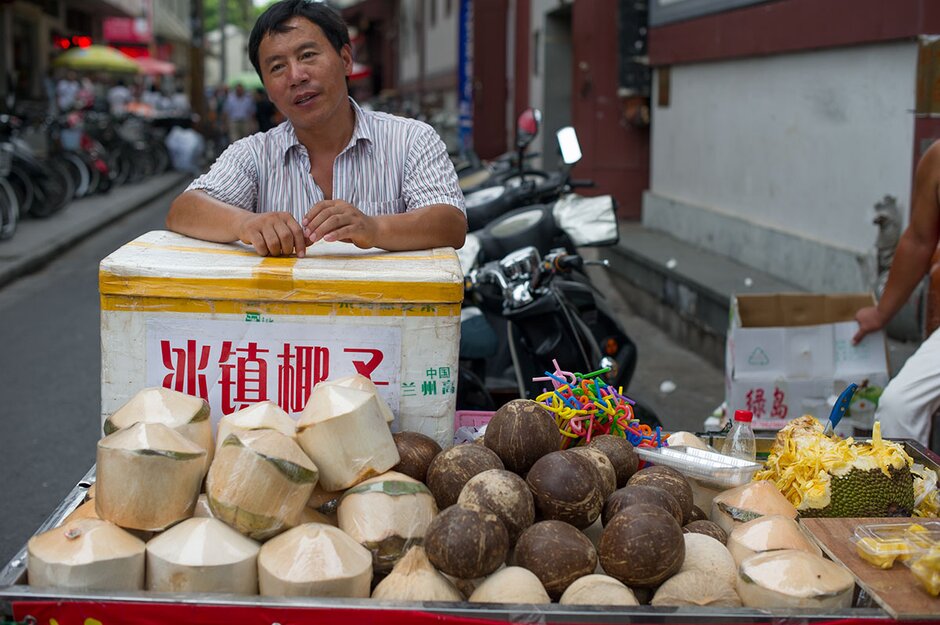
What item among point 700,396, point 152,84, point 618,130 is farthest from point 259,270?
point 152,84

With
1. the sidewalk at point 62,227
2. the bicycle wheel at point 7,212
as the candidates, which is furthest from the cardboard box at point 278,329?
the bicycle wheel at point 7,212

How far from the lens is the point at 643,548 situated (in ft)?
6.47

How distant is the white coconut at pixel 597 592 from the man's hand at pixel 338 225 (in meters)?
1.00

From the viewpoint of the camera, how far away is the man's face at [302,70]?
276 centimetres

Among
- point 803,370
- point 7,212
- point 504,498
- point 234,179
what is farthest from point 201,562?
point 7,212

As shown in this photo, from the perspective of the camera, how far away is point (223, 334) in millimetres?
2316

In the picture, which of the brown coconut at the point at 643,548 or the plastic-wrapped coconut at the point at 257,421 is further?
the plastic-wrapped coconut at the point at 257,421

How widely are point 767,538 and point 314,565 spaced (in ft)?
2.98

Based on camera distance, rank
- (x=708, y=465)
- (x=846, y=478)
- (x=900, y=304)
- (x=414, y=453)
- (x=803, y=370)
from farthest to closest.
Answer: (x=803, y=370) < (x=900, y=304) < (x=708, y=465) < (x=846, y=478) < (x=414, y=453)

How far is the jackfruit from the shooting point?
235 cm

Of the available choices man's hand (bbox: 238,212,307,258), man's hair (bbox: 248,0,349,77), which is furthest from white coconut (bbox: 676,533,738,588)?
man's hair (bbox: 248,0,349,77)

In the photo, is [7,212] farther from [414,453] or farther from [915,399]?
[414,453]

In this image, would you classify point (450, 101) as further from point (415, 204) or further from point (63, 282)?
point (415, 204)

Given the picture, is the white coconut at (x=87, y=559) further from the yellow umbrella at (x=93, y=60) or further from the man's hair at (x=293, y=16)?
the yellow umbrella at (x=93, y=60)
